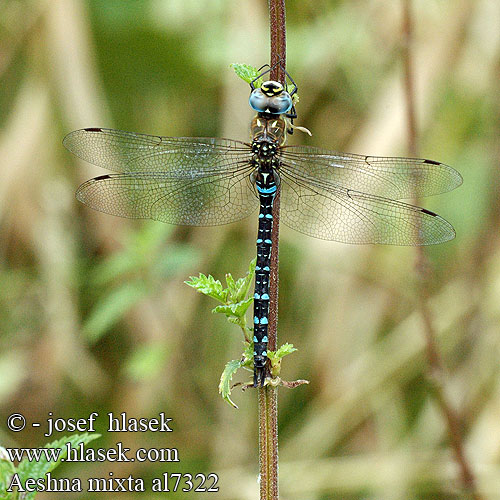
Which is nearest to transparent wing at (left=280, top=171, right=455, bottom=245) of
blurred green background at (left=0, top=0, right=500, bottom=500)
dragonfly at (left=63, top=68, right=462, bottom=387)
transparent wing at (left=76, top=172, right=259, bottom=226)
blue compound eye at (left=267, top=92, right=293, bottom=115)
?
dragonfly at (left=63, top=68, right=462, bottom=387)

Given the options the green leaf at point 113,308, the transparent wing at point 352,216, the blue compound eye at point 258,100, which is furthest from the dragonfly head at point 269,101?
the green leaf at point 113,308

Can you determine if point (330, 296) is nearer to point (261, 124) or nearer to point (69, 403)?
point (69, 403)

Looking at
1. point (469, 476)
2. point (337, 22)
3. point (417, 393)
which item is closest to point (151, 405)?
point (417, 393)

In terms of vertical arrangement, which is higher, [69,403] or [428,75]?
[428,75]

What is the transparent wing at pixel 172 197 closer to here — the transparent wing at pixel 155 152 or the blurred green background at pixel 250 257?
the transparent wing at pixel 155 152

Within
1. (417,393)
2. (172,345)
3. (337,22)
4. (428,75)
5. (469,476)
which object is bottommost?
(469,476)

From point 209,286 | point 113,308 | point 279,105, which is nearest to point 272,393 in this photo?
point 209,286
